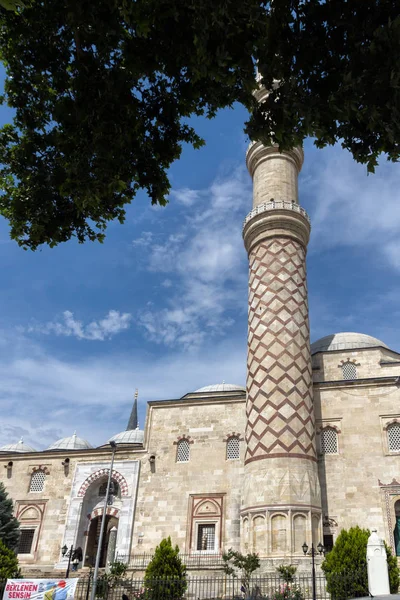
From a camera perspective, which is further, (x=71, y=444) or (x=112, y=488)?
(x=71, y=444)

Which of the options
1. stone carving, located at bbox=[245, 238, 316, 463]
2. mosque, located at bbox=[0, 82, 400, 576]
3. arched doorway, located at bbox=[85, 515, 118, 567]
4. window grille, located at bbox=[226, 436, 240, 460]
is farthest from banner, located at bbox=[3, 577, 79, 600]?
window grille, located at bbox=[226, 436, 240, 460]

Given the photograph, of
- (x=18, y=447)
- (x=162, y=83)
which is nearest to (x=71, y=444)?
(x=18, y=447)

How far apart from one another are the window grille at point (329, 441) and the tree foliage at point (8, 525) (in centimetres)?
1187

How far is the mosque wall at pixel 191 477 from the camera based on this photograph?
18.8m

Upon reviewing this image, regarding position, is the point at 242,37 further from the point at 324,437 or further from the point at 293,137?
the point at 324,437

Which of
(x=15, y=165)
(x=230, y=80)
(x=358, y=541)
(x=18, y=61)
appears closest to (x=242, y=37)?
(x=230, y=80)

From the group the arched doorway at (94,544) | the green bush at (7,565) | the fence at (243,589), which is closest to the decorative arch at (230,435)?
the fence at (243,589)

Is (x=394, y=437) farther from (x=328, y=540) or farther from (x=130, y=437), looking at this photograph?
(x=130, y=437)

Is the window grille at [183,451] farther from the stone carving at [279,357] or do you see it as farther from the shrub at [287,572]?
the shrub at [287,572]

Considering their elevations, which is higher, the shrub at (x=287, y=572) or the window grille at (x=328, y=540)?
the window grille at (x=328, y=540)

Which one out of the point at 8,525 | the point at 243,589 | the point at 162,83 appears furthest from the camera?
the point at 8,525

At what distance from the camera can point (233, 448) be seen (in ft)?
65.9

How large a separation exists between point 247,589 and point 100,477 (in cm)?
851

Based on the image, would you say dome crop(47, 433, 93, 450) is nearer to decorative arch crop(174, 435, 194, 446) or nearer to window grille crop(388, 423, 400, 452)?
decorative arch crop(174, 435, 194, 446)
